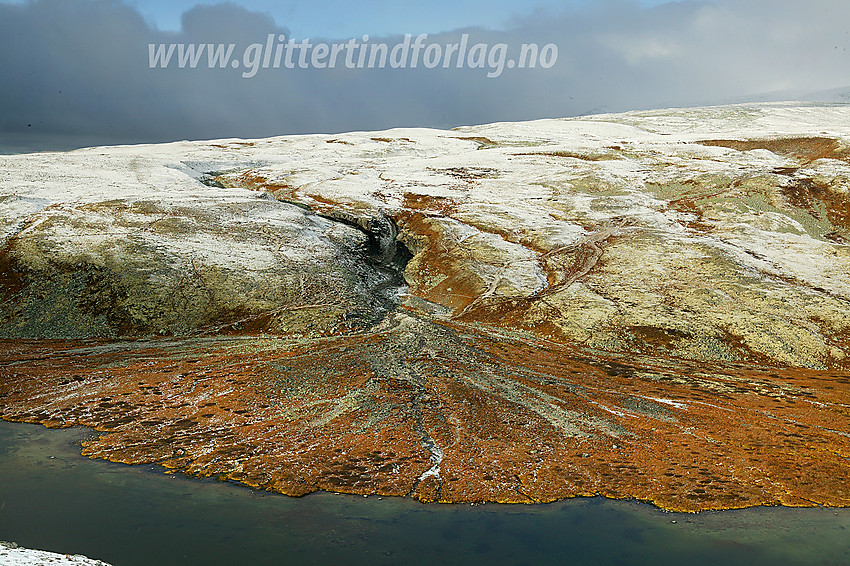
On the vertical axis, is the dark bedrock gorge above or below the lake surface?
above

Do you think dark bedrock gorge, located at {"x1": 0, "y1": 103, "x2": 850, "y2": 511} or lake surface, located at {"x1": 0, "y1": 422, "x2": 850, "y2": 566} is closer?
lake surface, located at {"x1": 0, "y1": 422, "x2": 850, "y2": 566}

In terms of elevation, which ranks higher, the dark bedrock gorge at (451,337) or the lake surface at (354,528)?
the dark bedrock gorge at (451,337)

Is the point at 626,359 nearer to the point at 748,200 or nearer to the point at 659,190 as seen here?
the point at 748,200

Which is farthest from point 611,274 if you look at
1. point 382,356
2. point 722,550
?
point 722,550

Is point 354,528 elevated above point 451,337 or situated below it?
below
